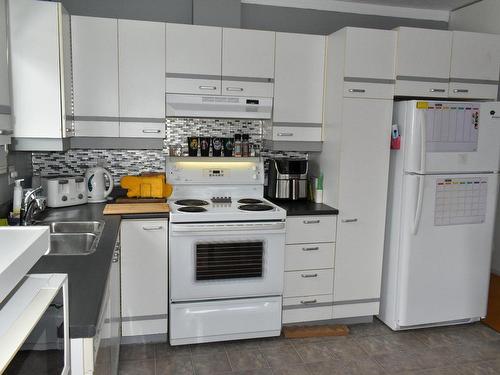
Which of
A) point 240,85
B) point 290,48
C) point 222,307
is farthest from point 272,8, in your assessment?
point 222,307

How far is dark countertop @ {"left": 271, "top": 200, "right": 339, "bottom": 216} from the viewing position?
127 inches

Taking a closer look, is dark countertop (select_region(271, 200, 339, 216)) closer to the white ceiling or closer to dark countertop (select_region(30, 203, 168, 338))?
dark countertop (select_region(30, 203, 168, 338))

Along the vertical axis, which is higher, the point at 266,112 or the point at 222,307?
the point at 266,112

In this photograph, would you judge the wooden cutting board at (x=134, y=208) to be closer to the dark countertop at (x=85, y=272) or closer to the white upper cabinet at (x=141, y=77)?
the dark countertop at (x=85, y=272)

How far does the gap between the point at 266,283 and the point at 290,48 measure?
1.76 metres

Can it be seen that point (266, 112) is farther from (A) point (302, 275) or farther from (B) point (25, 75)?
(B) point (25, 75)

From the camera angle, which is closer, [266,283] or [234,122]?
[266,283]

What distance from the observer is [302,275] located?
10.8 feet

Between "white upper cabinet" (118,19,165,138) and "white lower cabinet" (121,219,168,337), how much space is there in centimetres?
74

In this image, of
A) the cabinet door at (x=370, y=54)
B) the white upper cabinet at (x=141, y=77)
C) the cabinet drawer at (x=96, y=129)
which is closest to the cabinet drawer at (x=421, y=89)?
the cabinet door at (x=370, y=54)

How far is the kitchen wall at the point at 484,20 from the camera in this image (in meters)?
3.67

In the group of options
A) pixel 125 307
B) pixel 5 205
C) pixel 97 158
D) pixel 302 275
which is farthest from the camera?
pixel 97 158

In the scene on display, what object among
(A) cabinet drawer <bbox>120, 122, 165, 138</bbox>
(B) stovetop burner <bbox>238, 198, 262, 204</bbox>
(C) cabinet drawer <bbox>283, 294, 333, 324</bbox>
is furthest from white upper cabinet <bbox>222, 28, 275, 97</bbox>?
(C) cabinet drawer <bbox>283, 294, 333, 324</bbox>

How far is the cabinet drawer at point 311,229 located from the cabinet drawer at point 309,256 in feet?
0.14
